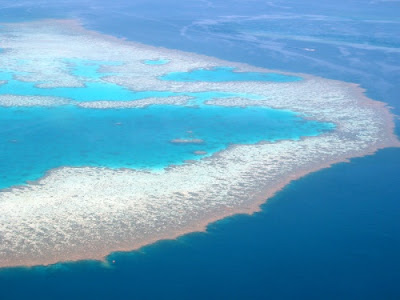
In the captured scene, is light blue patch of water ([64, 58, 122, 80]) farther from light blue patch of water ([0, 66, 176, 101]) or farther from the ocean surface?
the ocean surface

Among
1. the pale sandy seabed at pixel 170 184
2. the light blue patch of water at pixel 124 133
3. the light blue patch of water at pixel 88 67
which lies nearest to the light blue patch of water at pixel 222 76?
the pale sandy seabed at pixel 170 184

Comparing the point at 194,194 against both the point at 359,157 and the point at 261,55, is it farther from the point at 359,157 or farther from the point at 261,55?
the point at 261,55

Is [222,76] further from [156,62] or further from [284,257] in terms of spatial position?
[284,257]

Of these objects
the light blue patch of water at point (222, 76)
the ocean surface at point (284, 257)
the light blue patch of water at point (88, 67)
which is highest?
the light blue patch of water at point (222, 76)

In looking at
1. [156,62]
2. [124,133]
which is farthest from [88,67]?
[124,133]

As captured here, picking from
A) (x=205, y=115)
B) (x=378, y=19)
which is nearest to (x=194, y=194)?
(x=205, y=115)

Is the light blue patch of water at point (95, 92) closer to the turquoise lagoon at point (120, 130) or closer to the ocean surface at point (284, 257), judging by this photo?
the turquoise lagoon at point (120, 130)
